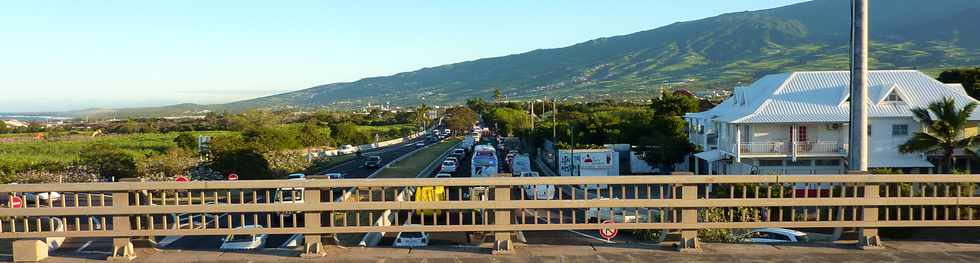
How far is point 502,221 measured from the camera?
7.49m

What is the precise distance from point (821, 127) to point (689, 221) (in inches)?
1367

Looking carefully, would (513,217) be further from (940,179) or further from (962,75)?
(962,75)

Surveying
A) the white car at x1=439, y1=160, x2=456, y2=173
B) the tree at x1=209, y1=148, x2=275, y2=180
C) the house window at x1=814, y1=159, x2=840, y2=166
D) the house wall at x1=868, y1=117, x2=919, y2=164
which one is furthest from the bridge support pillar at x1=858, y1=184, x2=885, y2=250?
the white car at x1=439, y1=160, x2=456, y2=173

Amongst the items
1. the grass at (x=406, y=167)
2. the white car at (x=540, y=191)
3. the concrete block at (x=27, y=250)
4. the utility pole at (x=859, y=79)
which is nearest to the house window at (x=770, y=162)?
the white car at (x=540, y=191)

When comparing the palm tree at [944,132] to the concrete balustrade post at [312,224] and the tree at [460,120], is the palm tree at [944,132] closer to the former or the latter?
the concrete balustrade post at [312,224]

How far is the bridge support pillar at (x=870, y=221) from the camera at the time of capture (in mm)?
7730

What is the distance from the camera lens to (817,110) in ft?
128

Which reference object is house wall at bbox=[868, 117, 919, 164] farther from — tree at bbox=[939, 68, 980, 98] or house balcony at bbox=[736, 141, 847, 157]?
tree at bbox=[939, 68, 980, 98]

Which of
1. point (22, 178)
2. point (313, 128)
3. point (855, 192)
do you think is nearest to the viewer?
point (855, 192)

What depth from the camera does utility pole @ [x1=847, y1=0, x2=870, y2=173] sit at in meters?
10.0

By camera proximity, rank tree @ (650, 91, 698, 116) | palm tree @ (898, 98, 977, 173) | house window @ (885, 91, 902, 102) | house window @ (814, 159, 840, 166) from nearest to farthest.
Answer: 1. palm tree @ (898, 98, 977, 173)
2. house window @ (885, 91, 902, 102)
3. house window @ (814, 159, 840, 166)
4. tree @ (650, 91, 698, 116)

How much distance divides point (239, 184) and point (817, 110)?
37126mm

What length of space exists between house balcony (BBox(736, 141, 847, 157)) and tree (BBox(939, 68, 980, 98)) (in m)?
21.8

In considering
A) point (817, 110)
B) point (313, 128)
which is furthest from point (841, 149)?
point (313, 128)
